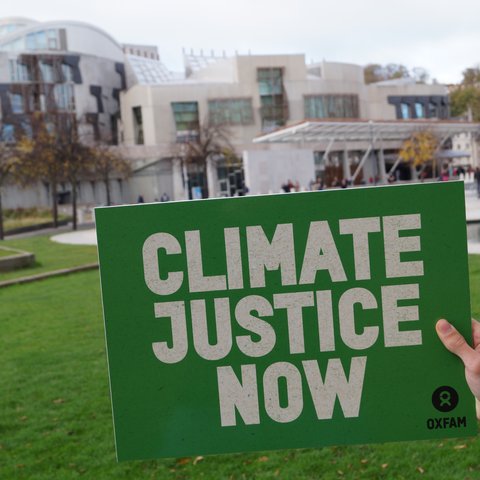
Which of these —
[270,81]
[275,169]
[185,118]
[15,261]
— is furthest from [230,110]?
[15,261]

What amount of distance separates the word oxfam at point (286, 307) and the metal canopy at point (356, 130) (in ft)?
130

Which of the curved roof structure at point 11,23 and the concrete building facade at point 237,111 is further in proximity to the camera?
the curved roof structure at point 11,23

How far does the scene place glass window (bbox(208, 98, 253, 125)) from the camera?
64250 millimetres

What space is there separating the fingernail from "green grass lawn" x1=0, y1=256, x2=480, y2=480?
2.86 metres

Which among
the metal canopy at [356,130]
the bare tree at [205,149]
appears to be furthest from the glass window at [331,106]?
the bare tree at [205,149]

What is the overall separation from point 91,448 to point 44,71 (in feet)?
205

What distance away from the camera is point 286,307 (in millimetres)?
1846

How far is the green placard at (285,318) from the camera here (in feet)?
5.98

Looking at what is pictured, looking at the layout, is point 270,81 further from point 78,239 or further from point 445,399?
point 445,399

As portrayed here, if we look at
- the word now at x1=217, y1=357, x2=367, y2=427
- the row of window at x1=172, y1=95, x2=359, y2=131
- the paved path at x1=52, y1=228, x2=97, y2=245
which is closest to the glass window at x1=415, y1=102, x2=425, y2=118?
the row of window at x1=172, y1=95, x2=359, y2=131

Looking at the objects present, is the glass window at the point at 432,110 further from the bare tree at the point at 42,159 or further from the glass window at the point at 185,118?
the bare tree at the point at 42,159

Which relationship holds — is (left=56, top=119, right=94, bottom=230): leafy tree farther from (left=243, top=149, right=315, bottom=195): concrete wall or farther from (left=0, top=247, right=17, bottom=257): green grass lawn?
(left=0, top=247, right=17, bottom=257): green grass lawn

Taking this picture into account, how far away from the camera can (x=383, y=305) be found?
72.6 inches

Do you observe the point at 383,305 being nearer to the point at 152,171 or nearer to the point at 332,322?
the point at 332,322
